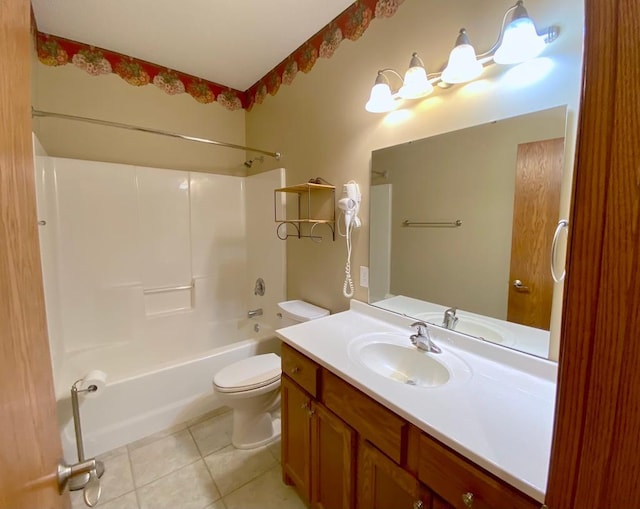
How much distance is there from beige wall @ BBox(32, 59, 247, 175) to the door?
2.03 meters

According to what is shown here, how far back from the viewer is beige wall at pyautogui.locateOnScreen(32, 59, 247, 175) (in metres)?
1.98

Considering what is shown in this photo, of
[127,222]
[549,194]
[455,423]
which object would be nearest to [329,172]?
[549,194]

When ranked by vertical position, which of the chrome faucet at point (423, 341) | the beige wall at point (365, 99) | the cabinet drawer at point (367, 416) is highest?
the beige wall at point (365, 99)

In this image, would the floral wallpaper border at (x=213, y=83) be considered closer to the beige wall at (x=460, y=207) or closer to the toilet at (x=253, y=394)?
the beige wall at (x=460, y=207)

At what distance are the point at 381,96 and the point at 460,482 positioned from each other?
4.89 feet

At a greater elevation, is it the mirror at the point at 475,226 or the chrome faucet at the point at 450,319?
the mirror at the point at 475,226

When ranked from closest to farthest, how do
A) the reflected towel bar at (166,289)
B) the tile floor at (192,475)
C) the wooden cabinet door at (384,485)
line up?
the wooden cabinet door at (384,485) < the tile floor at (192,475) < the reflected towel bar at (166,289)

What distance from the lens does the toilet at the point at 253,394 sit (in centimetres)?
158

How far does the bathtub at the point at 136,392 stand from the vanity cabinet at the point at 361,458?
2.78 ft

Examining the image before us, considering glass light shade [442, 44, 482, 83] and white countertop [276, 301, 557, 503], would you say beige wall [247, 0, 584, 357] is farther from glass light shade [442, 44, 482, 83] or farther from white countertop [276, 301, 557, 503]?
white countertop [276, 301, 557, 503]

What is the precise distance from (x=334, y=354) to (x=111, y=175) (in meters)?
2.15

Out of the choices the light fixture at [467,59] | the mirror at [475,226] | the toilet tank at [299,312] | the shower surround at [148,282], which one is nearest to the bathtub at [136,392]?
the shower surround at [148,282]

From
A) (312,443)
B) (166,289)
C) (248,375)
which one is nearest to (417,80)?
(312,443)

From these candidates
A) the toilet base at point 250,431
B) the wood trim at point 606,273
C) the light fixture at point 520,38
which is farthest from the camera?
the toilet base at point 250,431
